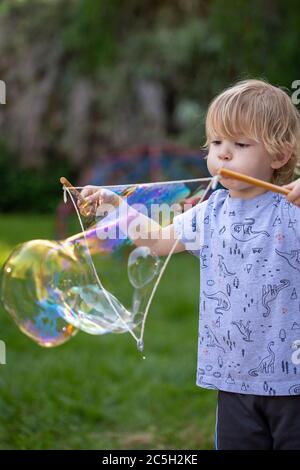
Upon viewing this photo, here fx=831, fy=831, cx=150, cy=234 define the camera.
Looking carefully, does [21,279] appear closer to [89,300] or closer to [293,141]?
[89,300]

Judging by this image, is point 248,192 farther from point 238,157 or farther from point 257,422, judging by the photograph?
point 257,422

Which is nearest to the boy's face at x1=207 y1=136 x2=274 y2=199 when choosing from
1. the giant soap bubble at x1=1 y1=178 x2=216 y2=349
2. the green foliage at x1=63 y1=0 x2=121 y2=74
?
the giant soap bubble at x1=1 y1=178 x2=216 y2=349

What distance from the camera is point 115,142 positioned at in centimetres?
1268

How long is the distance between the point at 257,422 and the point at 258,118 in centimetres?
74

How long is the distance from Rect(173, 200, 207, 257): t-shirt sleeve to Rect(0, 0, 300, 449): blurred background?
1.41 meters

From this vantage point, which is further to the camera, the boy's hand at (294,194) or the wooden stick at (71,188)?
the wooden stick at (71,188)

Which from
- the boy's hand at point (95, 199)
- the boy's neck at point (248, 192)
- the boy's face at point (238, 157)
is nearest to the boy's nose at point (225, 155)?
the boy's face at point (238, 157)

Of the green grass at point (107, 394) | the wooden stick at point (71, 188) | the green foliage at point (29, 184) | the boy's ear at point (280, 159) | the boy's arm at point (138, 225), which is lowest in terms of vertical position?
the green grass at point (107, 394)

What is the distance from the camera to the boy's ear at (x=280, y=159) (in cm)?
206

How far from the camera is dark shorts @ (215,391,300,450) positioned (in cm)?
200

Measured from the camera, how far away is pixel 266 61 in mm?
5027

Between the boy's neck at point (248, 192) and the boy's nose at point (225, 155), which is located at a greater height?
Answer: the boy's nose at point (225, 155)

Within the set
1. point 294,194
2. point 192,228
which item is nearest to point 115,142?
point 192,228

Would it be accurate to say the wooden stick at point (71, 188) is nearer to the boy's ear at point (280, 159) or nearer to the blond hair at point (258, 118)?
the blond hair at point (258, 118)
